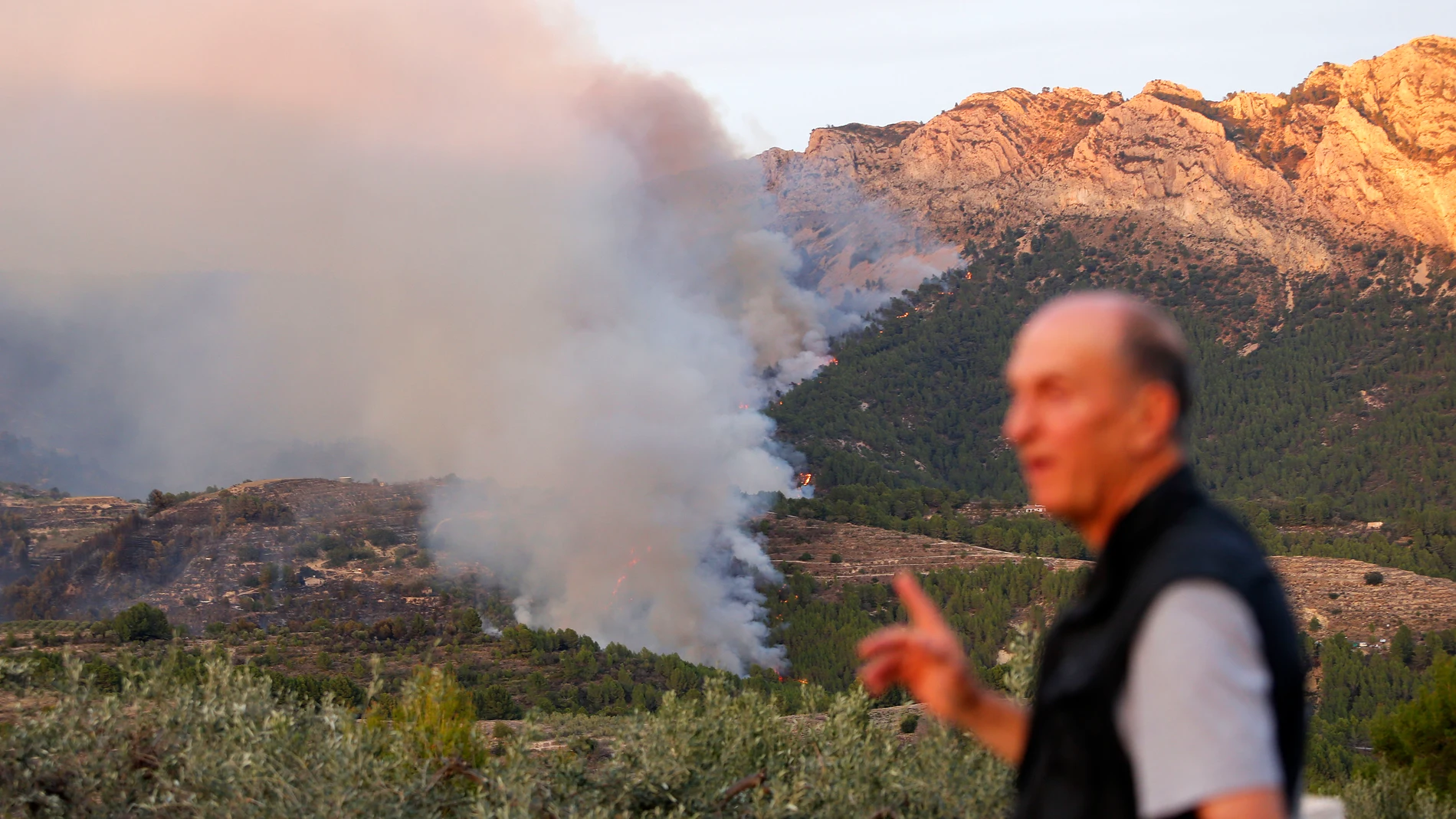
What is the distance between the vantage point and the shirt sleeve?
164 cm

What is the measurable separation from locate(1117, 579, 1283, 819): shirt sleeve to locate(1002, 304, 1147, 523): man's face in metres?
0.31

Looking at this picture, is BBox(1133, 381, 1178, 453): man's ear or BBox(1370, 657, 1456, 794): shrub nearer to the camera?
BBox(1133, 381, 1178, 453): man's ear

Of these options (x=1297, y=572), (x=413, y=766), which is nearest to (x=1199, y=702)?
(x=413, y=766)

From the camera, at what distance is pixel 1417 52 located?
13550 centimetres

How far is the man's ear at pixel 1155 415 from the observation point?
195 centimetres

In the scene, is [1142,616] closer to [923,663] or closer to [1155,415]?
[1155,415]

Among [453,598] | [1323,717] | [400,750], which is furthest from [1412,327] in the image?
A: [400,750]

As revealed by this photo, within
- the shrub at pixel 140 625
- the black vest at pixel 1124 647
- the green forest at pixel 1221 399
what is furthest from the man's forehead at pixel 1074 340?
the green forest at pixel 1221 399

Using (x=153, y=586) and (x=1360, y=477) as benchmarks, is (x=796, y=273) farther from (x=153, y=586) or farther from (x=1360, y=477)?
(x=153, y=586)

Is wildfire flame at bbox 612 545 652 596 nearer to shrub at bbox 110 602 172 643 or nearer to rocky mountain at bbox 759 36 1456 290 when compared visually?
shrub at bbox 110 602 172 643

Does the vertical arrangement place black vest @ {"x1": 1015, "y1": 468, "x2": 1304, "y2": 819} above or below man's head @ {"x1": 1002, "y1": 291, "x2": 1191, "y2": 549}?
below

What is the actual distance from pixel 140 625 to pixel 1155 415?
59006 mm

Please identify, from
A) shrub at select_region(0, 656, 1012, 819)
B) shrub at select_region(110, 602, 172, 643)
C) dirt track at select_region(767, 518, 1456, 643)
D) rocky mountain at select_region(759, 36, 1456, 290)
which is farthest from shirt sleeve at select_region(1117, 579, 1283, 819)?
rocky mountain at select_region(759, 36, 1456, 290)

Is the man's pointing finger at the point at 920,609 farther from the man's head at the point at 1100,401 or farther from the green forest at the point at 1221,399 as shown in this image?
the green forest at the point at 1221,399
